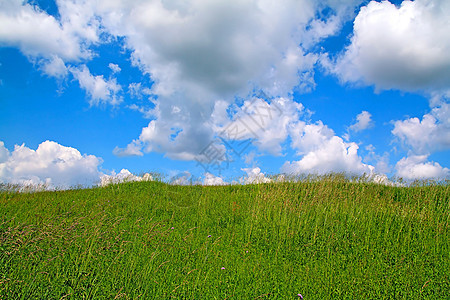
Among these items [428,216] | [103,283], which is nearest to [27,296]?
[103,283]

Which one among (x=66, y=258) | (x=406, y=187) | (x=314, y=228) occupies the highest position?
(x=406, y=187)

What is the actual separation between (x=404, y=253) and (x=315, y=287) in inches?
119

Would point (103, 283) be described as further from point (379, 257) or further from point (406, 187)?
point (406, 187)

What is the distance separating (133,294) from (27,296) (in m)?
1.37

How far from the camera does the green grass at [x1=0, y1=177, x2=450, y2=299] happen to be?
14.5 ft

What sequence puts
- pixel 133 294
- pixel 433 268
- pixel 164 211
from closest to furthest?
pixel 133 294 < pixel 433 268 < pixel 164 211

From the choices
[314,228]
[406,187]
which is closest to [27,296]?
[314,228]

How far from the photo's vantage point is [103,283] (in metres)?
4.35

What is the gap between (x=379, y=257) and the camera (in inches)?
240

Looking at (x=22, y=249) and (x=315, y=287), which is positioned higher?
(x=22, y=249)

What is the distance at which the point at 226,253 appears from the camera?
5695 millimetres

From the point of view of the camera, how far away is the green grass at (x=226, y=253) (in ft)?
14.5

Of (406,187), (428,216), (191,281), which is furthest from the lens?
(406,187)

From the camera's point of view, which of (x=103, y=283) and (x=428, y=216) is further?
(x=428, y=216)
